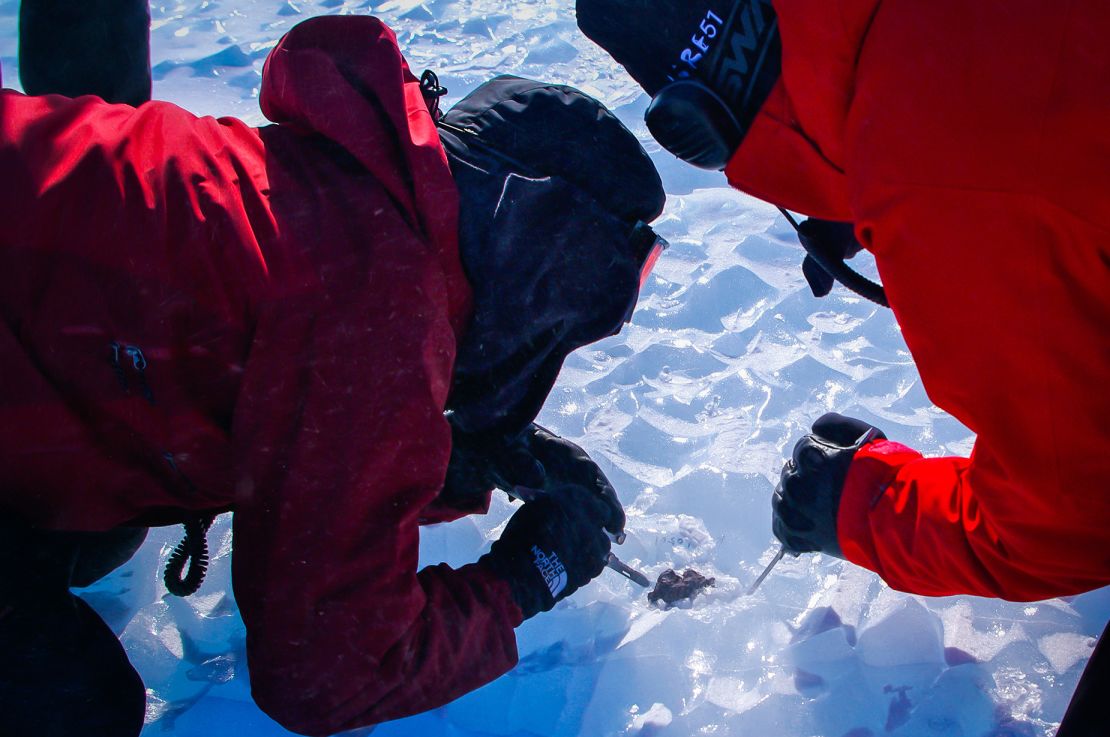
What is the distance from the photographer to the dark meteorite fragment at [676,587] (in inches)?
88.1

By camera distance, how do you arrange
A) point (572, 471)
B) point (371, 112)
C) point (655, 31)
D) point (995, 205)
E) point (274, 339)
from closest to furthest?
point (995, 205), point (274, 339), point (371, 112), point (655, 31), point (572, 471)

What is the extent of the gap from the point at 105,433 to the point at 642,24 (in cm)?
121

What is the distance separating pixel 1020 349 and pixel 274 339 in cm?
109

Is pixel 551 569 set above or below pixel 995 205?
below

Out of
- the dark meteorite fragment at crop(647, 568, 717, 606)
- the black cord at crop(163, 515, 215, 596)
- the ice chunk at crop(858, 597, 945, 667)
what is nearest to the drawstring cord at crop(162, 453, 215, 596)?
the black cord at crop(163, 515, 215, 596)

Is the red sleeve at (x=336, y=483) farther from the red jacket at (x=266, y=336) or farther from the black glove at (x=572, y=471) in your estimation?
the black glove at (x=572, y=471)

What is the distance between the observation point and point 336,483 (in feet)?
4.16

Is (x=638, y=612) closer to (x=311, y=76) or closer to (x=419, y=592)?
(x=419, y=592)

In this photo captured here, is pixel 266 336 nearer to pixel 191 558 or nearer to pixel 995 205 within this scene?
pixel 191 558

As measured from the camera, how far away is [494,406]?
1.73m

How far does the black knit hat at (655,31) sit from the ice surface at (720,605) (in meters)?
1.43

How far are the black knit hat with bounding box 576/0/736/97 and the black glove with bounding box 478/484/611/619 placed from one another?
992 millimetres

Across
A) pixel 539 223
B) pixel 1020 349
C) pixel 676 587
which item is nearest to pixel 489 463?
pixel 539 223

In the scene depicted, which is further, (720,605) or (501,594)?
(720,605)
